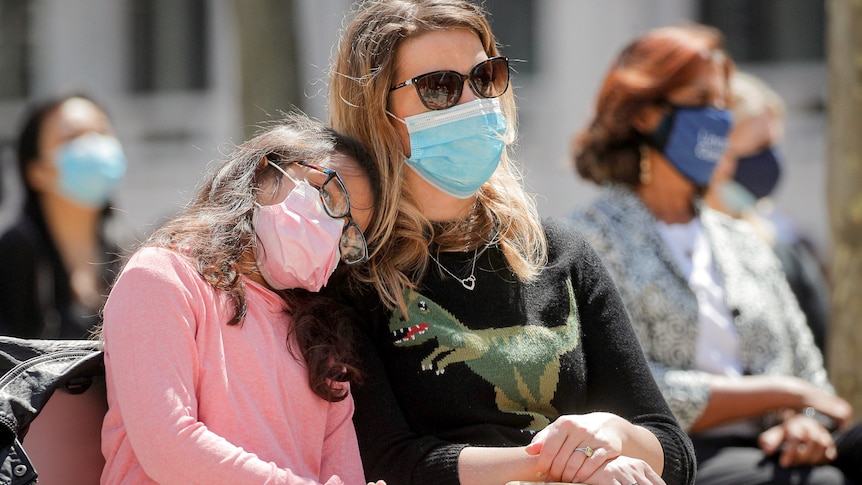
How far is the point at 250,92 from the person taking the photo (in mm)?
6836

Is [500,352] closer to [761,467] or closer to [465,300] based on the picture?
[465,300]

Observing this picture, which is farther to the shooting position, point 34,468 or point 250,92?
point 250,92

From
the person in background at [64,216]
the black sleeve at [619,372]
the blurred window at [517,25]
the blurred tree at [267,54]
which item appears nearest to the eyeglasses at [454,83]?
the black sleeve at [619,372]

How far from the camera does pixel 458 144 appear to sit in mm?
3033

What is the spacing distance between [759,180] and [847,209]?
1137mm

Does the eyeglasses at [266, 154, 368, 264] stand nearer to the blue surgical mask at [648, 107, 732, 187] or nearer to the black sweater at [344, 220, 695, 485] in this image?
the black sweater at [344, 220, 695, 485]

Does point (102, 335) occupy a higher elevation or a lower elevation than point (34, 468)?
higher

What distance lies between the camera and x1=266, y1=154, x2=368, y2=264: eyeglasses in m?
2.79

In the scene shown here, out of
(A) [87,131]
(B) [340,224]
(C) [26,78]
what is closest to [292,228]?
(B) [340,224]

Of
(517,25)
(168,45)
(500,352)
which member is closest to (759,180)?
(500,352)

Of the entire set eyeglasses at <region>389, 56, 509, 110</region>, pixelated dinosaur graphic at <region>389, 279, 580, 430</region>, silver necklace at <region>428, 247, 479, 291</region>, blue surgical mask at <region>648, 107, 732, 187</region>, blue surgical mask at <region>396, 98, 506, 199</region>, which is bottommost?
pixelated dinosaur graphic at <region>389, 279, 580, 430</region>

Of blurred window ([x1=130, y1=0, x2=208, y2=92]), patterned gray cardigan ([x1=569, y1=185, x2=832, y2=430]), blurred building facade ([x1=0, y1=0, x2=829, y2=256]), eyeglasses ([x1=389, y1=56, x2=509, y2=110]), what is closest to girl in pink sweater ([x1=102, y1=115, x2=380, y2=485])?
eyeglasses ([x1=389, y1=56, x2=509, y2=110])

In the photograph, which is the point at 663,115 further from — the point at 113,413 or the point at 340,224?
the point at 113,413

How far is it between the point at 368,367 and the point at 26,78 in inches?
509
